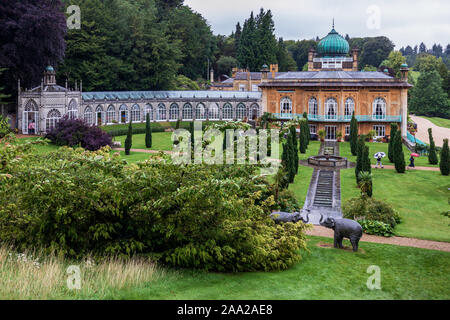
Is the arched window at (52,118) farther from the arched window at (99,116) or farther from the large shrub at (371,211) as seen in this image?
the large shrub at (371,211)

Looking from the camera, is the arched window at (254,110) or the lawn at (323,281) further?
the arched window at (254,110)

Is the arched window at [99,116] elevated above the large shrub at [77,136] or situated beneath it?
elevated above

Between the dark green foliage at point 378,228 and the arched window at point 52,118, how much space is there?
1542 inches

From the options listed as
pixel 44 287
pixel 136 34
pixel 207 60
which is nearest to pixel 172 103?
pixel 136 34

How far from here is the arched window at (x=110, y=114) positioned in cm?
6425

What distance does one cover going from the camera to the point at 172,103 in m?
A: 71.2

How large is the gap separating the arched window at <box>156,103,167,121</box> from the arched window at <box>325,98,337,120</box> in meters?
23.6

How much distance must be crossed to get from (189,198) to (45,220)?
16.1 ft

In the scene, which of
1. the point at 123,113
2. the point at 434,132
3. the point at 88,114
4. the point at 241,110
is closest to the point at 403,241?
the point at 88,114

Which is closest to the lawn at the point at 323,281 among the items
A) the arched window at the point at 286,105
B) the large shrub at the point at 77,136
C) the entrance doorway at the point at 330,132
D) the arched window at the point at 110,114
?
the large shrub at the point at 77,136

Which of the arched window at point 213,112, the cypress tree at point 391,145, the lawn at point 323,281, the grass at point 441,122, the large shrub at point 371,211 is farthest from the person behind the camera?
the grass at point 441,122

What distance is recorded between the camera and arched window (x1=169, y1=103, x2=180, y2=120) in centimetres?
7131

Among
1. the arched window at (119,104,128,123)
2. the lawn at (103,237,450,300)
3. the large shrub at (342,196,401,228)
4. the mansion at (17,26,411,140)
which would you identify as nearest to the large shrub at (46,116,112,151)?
the mansion at (17,26,411,140)
